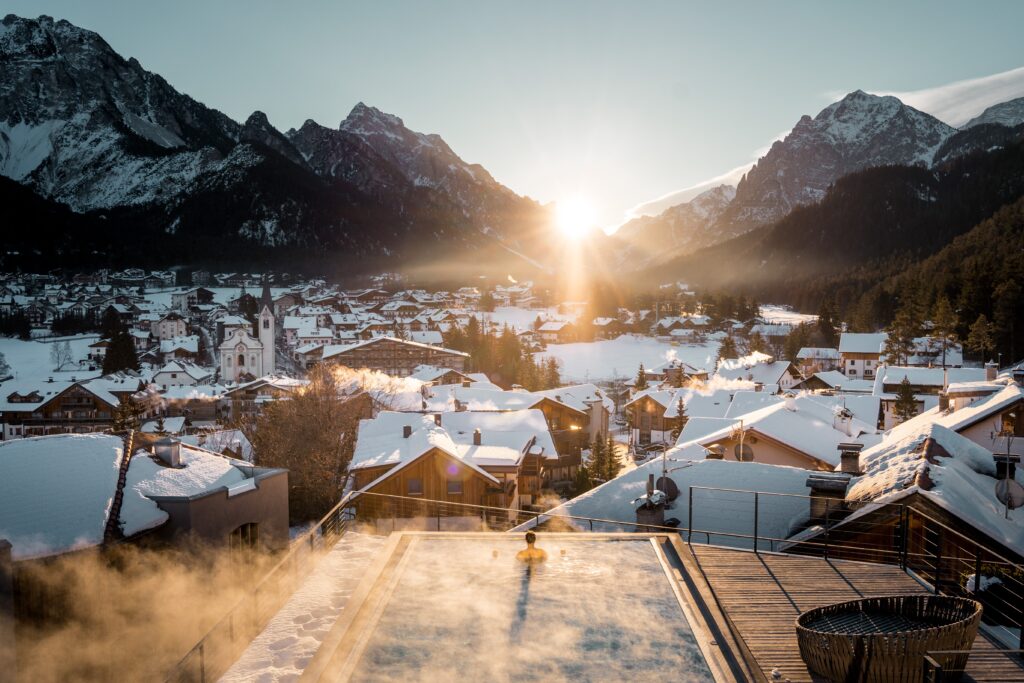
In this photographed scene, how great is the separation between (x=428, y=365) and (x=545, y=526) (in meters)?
54.7

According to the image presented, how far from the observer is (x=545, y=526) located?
1321 cm

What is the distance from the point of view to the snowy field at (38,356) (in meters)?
→ 66.9

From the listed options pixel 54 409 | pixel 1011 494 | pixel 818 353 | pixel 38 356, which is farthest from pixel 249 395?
pixel 818 353

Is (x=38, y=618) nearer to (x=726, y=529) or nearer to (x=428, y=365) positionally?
(x=726, y=529)

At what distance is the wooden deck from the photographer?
18.2ft

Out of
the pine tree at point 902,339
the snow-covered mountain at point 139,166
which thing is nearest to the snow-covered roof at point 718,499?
the pine tree at point 902,339

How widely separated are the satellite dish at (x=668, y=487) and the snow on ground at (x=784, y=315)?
89.7m

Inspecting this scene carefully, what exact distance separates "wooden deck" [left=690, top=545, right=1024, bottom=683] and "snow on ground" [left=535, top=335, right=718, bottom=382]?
65.2 meters

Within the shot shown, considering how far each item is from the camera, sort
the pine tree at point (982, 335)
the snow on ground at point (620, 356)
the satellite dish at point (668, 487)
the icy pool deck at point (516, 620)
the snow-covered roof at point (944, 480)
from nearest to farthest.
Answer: the icy pool deck at point (516, 620)
the snow-covered roof at point (944, 480)
the satellite dish at point (668, 487)
the pine tree at point (982, 335)
the snow on ground at point (620, 356)

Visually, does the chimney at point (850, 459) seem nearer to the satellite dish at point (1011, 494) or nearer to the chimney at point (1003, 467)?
the satellite dish at point (1011, 494)

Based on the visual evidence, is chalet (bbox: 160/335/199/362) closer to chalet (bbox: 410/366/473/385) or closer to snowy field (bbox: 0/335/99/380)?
snowy field (bbox: 0/335/99/380)

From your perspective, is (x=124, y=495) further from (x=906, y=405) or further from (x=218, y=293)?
(x=218, y=293)

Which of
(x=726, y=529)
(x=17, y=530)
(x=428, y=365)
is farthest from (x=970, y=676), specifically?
(x=428, y=365)

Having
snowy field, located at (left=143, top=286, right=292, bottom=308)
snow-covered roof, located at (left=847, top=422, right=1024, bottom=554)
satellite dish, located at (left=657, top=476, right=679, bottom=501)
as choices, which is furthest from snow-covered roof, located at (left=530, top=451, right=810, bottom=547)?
snowy field, located at (left=143, top=286, right=292, bottom=308)
